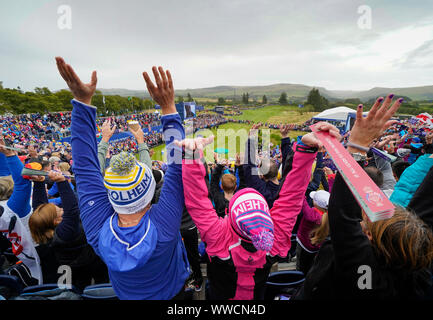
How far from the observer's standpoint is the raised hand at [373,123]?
1.27 m

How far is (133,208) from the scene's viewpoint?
1.59 m

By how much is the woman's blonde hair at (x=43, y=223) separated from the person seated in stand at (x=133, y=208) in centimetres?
123

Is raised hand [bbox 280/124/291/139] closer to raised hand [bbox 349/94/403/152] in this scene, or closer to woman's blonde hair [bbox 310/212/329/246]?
woman's blonde hair [bbox 310/212/329/246]

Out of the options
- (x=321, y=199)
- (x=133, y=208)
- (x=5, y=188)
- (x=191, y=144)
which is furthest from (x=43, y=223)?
(x=321, y=199)

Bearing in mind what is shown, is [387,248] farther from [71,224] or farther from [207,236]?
[71,224]

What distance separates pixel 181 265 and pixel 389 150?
6055mm

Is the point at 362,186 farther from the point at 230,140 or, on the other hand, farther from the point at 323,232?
the point at 230,140

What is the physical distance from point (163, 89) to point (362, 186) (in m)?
1.69

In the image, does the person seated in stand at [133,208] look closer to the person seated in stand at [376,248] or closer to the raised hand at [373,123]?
the person seated in stand at [376,248]

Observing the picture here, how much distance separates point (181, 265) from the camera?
2006 mm

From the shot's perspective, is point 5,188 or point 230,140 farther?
point 230,140

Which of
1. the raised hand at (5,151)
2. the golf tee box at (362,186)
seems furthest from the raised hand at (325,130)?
the raised hand at (5,151)

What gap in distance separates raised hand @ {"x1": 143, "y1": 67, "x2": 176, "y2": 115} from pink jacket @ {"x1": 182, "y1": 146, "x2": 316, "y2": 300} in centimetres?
70
